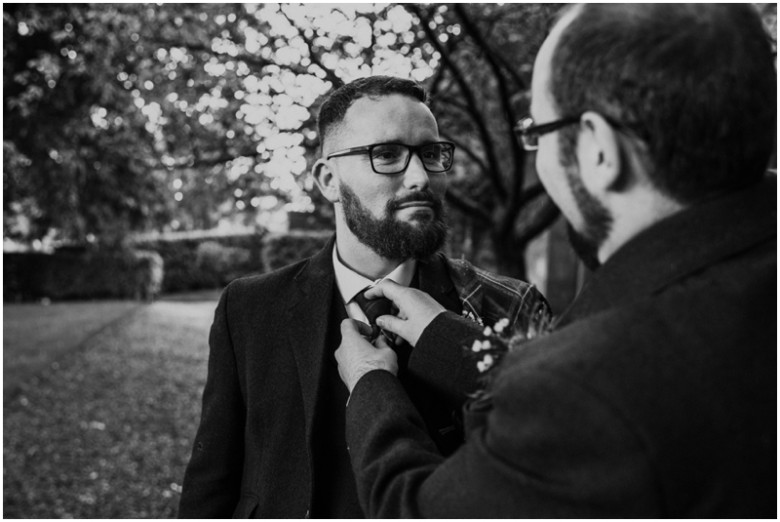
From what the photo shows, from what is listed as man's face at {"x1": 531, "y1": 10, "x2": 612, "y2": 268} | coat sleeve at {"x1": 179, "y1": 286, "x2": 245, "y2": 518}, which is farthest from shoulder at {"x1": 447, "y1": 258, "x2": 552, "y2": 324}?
man's face at {"x1": 531, "y1": 10, "x2": 612, "y2": 268}

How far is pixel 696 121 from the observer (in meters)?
1.26

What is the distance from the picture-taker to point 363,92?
8.38ft

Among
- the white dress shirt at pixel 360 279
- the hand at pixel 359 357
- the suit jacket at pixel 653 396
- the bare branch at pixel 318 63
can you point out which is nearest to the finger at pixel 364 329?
the hand at pixel 359 357

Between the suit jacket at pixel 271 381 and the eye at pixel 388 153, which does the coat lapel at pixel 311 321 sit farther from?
the eye at pixel 388 153

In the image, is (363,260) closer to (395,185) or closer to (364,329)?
(395,185)

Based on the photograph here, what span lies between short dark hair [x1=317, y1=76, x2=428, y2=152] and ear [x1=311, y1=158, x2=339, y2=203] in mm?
122

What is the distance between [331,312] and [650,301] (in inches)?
59.9

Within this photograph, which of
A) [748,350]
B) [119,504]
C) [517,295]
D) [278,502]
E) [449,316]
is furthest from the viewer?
[119,504]

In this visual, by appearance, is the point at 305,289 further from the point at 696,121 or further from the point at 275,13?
the point at 275,13

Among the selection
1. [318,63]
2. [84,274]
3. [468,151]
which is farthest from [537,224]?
[84,274]

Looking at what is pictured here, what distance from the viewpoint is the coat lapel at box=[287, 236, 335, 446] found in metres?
2.36

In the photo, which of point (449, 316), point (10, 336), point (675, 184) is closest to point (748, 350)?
point (675, 184)

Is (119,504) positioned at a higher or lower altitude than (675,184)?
lower

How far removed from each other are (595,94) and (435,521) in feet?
2.88
